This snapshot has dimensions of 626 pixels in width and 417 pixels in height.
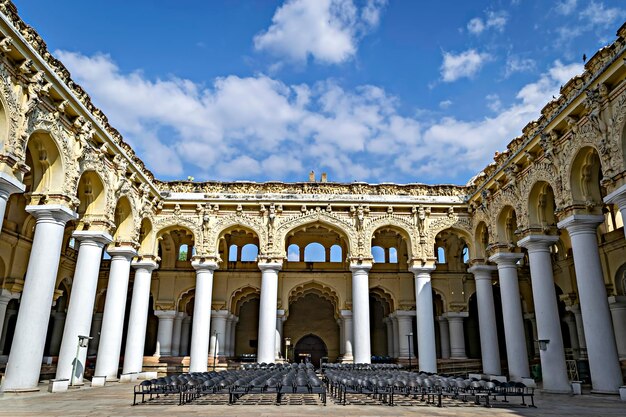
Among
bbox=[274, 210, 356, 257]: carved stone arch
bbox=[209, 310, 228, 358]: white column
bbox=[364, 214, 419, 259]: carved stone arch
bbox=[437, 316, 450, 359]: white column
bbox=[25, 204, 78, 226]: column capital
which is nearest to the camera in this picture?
bbox=[25, 204, 78, 226]: column capital

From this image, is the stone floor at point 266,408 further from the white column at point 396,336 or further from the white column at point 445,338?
the white column at point 445,338

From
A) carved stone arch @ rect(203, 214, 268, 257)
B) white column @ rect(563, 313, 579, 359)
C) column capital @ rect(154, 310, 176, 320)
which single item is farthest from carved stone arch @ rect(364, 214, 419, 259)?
column capital @ rect(154, 310, 176, 320)

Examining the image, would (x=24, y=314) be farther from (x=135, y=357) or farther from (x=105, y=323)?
(x=135, y=357)

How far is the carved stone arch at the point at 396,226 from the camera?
2133 centimetres

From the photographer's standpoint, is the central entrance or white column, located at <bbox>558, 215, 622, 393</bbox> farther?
the central entrance

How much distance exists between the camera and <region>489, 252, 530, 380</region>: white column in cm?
1708

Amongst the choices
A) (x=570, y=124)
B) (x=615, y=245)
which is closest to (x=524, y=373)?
(x=615, y=245)

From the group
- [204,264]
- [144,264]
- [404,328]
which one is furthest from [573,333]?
[144,264]

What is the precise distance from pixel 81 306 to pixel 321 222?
10417 mm

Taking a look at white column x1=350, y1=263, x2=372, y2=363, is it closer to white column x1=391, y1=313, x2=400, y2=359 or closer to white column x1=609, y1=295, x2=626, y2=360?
white column x1=391, y1=313, x2=400, y2=359

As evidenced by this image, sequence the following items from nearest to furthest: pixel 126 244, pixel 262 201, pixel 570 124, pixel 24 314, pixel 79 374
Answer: pixel 24 314
pixel 570 124
pixel 79 374
pixel 126 244
pixel 262 201

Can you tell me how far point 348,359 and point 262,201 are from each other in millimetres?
9297

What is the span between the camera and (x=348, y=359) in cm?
2409

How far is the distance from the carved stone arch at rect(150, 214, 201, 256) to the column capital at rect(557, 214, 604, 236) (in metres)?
14.7
